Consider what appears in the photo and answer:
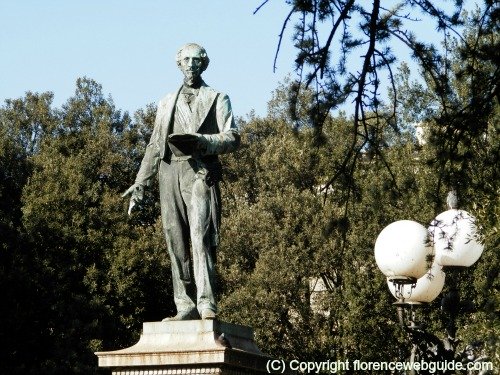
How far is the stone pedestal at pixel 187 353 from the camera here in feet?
38.8

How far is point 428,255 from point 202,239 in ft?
7.33

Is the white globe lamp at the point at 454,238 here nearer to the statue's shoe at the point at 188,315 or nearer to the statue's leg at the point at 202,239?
the statue's leg at the point at 202,239

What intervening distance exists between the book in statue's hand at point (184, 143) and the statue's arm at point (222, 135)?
0.26ft

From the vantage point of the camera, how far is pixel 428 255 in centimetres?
1125

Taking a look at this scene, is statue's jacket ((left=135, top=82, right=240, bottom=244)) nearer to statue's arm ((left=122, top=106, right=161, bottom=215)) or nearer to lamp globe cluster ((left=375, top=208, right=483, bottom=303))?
statue's arm ((left=122, top=106, right=161, bottom=215))

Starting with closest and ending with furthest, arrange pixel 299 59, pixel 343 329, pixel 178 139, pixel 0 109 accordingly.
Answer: pixel 299 59, pixel 178 139, pixel 343 329, pixel 0 109

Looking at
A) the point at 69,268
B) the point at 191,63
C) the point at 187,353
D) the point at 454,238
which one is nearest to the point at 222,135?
the point at 191,63

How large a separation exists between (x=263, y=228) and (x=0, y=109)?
1519 cm

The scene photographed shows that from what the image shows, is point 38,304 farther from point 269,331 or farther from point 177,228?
point 177,228

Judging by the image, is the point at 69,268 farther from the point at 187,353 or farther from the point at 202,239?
the point at 187,353

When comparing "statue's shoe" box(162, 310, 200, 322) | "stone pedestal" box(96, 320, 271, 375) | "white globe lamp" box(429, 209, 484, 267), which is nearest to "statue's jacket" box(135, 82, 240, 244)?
"statue's shoe" box(162, 310, 200, 322)

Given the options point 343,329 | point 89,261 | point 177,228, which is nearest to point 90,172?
point 89,261

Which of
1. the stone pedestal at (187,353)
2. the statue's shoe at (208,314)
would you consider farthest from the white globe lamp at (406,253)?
the statue's shoe at (208,314)

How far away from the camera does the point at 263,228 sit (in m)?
40.1
